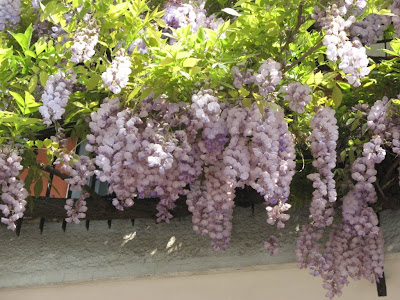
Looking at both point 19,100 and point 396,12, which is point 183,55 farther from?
point 396,12

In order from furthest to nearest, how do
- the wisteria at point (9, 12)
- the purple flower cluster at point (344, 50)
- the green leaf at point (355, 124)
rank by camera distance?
the wisteria at point (9, 12), the green leaf at point (355, 124), the purple flower cluster at point (344, 50)

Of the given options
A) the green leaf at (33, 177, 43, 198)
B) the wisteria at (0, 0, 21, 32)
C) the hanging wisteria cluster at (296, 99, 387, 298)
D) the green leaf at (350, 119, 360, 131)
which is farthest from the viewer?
the wisteria at (0, 0, 21, 32)

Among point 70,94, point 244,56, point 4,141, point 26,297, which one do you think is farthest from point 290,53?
point 26,297

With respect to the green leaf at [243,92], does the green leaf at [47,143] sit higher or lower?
lower

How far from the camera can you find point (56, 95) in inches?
147

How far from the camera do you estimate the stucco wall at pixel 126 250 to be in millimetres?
4426

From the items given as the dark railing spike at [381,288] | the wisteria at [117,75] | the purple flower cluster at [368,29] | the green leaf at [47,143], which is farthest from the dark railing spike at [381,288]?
the green leaf at [47,143]

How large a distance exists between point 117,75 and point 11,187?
829 mm

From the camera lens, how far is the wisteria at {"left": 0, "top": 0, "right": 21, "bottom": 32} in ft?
15.1

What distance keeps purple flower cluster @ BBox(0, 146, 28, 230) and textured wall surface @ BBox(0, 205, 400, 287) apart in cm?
81

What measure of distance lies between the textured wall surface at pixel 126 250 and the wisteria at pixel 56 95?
1.08m

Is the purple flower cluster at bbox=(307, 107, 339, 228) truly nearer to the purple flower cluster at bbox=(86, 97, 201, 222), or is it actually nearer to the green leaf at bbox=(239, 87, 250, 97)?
the green leaf at bbox=(239, 87, 250, 97)

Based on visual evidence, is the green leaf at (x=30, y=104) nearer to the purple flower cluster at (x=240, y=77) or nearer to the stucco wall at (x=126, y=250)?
the purple flower cluster at (x=240, y=77)

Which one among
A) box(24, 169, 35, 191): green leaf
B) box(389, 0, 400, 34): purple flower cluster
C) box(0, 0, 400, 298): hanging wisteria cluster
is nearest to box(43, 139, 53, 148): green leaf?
box(0, 0, 400, 298): hanging wisteria cluster
